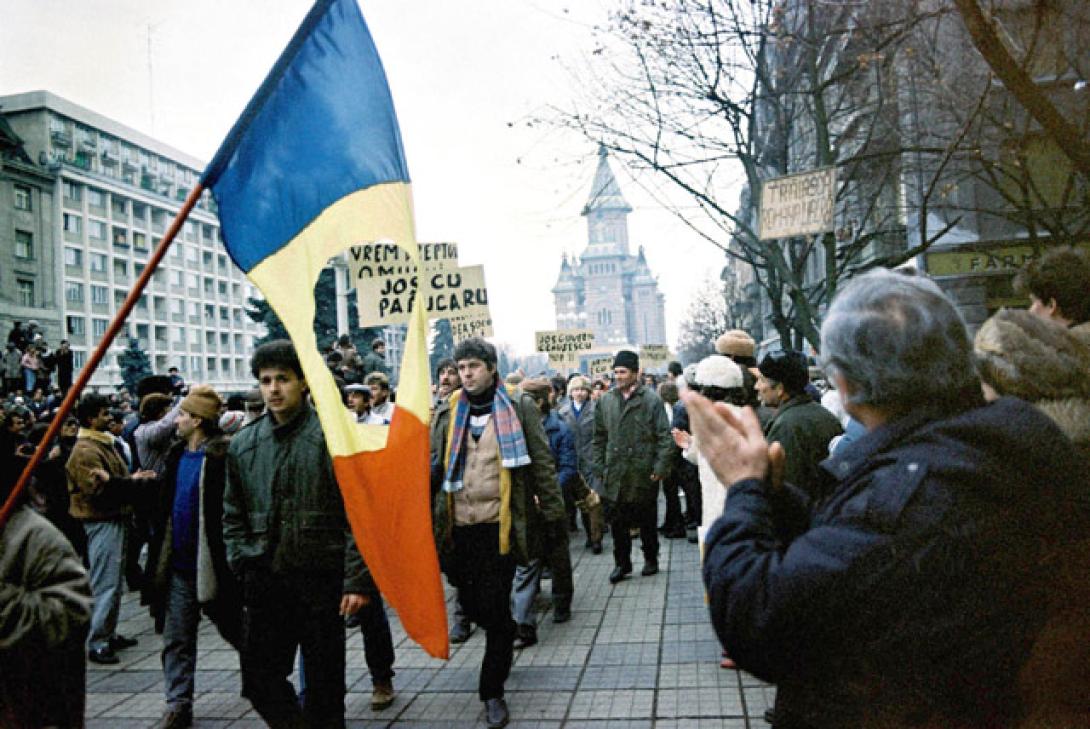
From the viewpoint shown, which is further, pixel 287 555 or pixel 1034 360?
pixel 287 555

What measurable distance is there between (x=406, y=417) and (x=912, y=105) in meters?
13.2

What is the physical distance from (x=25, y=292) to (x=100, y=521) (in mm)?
62526

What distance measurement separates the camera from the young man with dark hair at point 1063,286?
347cm

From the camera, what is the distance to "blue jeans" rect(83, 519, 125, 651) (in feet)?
21.6

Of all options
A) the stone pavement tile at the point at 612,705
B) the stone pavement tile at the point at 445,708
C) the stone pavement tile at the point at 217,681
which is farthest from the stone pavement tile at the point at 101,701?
the stone pavement tile at the point at 612,705

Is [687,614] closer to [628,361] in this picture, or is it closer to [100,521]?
[628,361]

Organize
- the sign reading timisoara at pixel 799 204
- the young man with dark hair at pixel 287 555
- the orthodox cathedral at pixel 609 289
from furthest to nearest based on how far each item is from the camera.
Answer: the orthodox cathedral at pixel 609 289 < the sign reading timisoara at pixel 799 204 < the young man with dark hair at pixel 287 555

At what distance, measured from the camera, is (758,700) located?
4.92 meters

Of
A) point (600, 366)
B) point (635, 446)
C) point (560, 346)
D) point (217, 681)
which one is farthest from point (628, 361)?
point (600, 366)

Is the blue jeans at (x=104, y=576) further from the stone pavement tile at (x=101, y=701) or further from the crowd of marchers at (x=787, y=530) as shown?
the crowd of marchers at (x=787, y=530)

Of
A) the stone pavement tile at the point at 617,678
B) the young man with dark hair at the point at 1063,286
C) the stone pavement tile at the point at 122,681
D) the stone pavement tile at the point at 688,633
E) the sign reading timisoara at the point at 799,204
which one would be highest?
the sign reading timisoara at the point at 799,204

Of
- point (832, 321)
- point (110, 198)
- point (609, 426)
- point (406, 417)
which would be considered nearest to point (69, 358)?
point (609, 426)

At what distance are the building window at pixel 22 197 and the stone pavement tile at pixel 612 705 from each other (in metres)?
65.6

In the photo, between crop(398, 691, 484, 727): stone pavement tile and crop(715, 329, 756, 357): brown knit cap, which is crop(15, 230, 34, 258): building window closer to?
crop(398, 691, 484, 727): stone pavement tile
